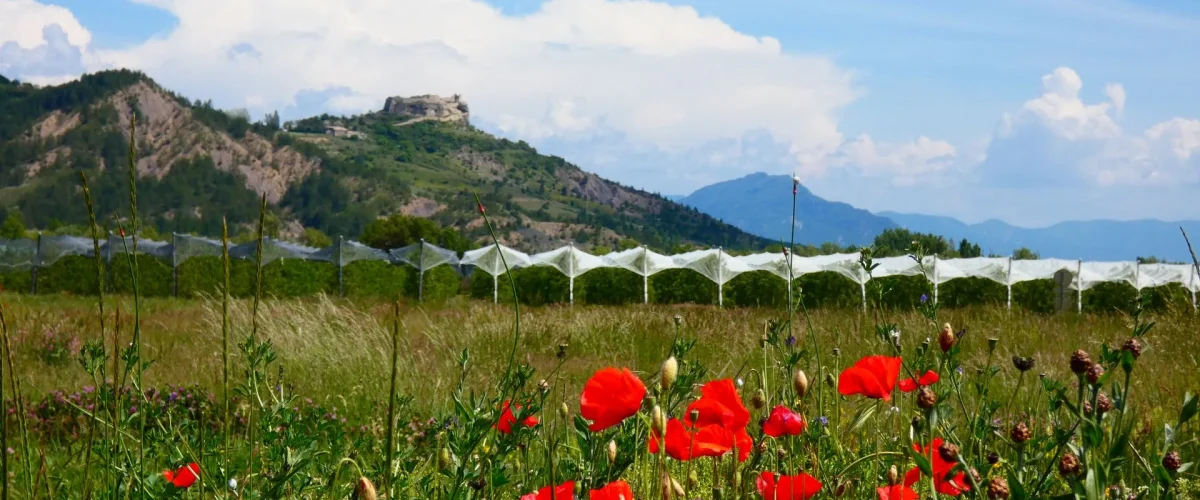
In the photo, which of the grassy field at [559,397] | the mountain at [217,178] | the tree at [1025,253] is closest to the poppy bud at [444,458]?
the grassy field at [559,397]

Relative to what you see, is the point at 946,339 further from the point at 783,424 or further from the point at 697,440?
the point at 697,440

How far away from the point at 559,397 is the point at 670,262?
19444 millimetres

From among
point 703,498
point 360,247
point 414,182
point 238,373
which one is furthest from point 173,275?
point 414,182

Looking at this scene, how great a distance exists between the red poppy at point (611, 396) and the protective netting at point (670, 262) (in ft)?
63.8

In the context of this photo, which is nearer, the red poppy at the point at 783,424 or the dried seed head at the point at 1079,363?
the dried seed head at the point at 1079,363

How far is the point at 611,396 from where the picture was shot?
1.28 m

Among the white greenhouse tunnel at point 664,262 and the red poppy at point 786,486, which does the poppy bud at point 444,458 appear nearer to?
the red poppy at point 786,486

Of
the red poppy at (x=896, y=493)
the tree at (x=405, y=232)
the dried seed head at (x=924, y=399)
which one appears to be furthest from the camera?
the tree at (x=405, y=232)

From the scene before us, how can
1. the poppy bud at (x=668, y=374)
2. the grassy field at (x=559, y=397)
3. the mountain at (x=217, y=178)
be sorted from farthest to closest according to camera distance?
1. the mountain at (x=217, y=178)
2. the grassy field at (x=559, y=397)
3. the poppy bud at (x=668, y=374)

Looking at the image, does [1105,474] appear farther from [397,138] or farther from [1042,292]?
[397,138]

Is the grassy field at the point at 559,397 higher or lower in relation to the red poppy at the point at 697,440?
lower

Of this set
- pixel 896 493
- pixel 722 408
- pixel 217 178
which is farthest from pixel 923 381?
pixel 217 178

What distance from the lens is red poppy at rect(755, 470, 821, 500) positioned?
1.43m

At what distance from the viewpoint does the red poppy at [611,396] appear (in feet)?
4.13
